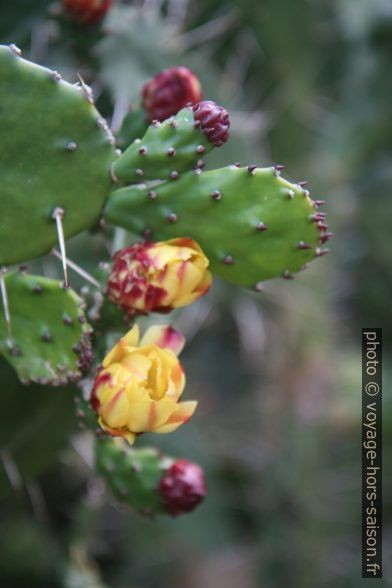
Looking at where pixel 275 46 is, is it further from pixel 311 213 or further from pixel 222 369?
pixel 311 213

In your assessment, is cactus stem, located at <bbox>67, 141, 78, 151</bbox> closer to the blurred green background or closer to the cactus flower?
Result: the cactus flower

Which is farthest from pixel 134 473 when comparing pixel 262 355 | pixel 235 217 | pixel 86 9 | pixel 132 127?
pixel 262 355

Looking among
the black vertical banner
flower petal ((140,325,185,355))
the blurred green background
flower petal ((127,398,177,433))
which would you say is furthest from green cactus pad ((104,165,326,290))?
the black vertical banner

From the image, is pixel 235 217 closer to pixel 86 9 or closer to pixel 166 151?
pixel 166 151

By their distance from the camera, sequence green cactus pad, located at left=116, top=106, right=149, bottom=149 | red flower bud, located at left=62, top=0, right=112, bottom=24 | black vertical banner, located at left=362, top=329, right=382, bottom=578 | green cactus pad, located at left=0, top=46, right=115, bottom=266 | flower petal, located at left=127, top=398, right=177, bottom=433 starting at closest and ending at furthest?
flower petal, located at left=127, top=398, right=177, bottom=433, green cactus pad, located at left=0, top=46, right=115, bottom=266, green cactus pad, located at left=116, top=106, right=149, bottom=149, red flower bud, located at left=62, top=0, right=112, bottom=24, black vertical banner, located at left=362, top=329, right=382, bottom=578

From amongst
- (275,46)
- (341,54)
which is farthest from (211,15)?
(341,54)
